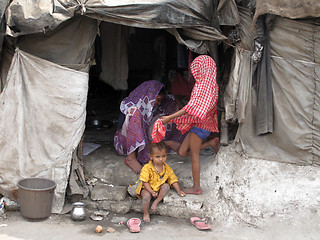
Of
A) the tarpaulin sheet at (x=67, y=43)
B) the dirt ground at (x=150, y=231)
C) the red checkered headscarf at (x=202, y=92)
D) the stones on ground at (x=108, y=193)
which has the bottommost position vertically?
the dirt ground at (x=150, y=231)

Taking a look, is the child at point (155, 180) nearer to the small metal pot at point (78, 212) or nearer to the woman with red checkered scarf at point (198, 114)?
the woman with red checkered scarf at point (198, 114)

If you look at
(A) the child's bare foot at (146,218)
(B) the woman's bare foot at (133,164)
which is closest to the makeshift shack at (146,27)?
(B) the woman's bare foot at (133,164)

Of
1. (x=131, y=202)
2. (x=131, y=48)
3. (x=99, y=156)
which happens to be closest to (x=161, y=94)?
(x=99, y=156)

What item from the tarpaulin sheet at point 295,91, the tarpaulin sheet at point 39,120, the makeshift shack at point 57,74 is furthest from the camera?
the tarpaulin sheet at point 39,120

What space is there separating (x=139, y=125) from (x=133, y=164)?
53 cm

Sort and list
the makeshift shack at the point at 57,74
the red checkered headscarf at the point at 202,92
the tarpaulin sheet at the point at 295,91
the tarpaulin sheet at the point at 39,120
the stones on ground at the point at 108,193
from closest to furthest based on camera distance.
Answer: the red checkered headscarf at the point at 202,92 < the tarpaulin sheet at the point at 295,91 < the makeshift shack at the point at 57,74 < the tarpaulin sheet at the point at 39,120 < the stones on ground at the point at 108,193

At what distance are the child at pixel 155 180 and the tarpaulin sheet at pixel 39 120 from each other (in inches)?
37.0

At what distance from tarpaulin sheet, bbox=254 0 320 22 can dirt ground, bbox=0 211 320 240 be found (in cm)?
224

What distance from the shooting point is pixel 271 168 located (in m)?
4.68

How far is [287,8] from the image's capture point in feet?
14.2

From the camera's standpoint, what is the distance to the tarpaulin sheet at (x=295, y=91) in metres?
4.51

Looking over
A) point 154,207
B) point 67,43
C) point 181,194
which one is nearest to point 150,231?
point 154,207

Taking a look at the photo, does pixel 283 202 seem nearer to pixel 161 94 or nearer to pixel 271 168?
pixel 271 168

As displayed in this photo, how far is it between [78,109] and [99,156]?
1.10 meters
